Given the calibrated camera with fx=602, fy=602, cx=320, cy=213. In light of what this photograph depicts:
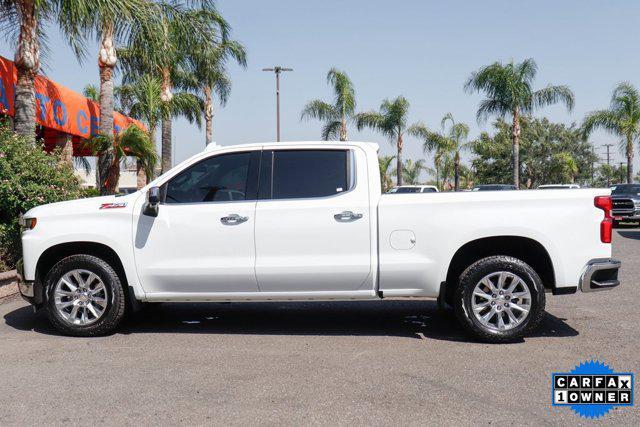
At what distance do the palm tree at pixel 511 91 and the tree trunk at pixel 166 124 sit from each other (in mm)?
18745

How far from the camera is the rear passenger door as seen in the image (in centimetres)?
574

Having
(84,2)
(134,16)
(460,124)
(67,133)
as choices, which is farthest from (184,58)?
(460,124)

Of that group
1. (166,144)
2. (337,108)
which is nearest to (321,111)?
(337,108)

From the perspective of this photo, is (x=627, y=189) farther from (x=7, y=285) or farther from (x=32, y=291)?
(x=32, y=291)

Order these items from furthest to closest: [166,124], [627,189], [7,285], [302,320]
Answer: [166,124] → [627,189] → [7,285] → [302,320]

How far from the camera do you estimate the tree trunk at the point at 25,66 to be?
12.1m

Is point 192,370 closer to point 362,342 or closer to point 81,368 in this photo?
point 81,368

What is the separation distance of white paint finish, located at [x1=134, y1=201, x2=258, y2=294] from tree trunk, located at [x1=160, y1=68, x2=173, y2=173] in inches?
751

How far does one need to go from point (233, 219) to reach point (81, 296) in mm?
1763

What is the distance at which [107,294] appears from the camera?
19.7 feet

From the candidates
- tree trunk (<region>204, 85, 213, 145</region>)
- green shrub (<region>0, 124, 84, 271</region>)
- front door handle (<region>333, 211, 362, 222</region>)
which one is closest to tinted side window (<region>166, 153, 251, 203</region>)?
front door handle (<region>333, 211, 362, 222</region>)

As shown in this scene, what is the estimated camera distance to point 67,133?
17.7 meters

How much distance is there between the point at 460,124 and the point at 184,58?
88.2 ft

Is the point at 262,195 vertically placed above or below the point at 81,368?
above
